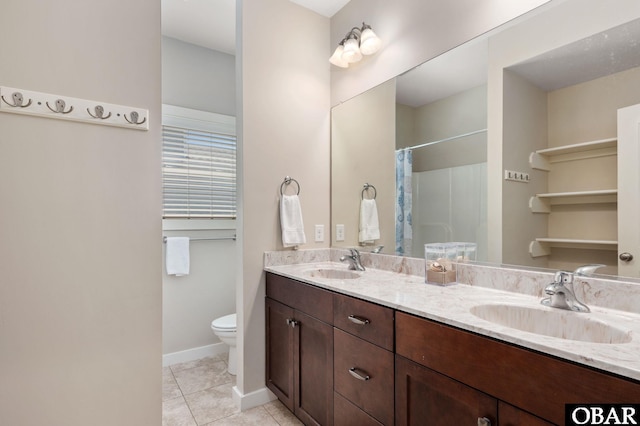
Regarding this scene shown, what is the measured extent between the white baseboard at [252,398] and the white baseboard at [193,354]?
820mm

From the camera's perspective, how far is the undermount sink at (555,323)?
966 millimetres

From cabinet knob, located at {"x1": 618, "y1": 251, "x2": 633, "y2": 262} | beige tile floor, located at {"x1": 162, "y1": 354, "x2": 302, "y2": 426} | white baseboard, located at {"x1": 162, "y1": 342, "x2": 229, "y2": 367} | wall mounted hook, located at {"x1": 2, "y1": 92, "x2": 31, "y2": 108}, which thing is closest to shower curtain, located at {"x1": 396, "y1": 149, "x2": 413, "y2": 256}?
cabinet knob, located at {"x1": 618, "y1": 251, "x2": 633, "y2": 262}

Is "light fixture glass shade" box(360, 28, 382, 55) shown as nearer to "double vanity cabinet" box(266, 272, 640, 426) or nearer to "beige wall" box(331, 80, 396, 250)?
"beige wall" box(331, 80, 396, 250)

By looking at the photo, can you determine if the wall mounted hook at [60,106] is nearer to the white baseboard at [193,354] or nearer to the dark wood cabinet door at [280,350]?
the dark wood cabinet door at [280,350]

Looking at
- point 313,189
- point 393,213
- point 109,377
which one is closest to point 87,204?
point 109,377

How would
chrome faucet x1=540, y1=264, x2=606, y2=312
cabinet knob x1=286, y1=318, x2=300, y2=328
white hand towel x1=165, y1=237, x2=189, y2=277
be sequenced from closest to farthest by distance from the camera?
1. chrome faucet x1=540, y1=264, x2=606, y2=312
2. cabinet knob x1=286, y1=318, x2=300, y2=328
3. white hand towel x1=165, y1=237, x2=189, y2=277

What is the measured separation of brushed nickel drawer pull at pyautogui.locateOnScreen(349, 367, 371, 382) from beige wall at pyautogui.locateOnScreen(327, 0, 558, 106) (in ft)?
5.30

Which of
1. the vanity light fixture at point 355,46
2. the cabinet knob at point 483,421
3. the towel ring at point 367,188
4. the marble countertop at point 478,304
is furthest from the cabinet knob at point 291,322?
the vanity light fixture at point 355,46

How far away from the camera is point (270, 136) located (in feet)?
6.90

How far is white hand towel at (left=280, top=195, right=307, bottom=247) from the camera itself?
6.89ft

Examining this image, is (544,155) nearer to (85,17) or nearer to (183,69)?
(85,17)

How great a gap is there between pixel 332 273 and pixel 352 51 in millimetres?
1440

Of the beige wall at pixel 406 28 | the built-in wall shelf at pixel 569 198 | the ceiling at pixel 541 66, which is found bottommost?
the built-in wall shelf at pixel 569 198

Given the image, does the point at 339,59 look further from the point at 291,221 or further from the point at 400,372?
the point at 400,372
